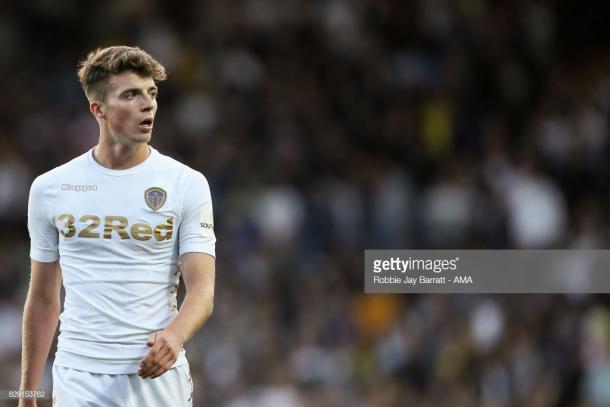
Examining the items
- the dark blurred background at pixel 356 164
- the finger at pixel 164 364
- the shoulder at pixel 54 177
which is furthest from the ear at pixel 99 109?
the dark blurred background at pixel 356 164

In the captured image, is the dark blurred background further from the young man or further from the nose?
the nose

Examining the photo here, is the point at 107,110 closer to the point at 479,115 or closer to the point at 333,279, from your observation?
the point at 333,279

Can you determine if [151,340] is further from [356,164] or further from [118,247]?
[356,164]

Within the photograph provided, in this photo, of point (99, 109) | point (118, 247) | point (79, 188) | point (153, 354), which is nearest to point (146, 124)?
point (99, 109)

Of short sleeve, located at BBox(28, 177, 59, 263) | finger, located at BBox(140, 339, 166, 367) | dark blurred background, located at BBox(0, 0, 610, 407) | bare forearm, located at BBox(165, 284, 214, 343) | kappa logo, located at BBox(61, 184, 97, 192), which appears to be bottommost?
finger, located at BBox(140, 339, 166, 367)

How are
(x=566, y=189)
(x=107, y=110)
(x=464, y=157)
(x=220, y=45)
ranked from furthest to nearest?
(x=220, y=45) < (x=464, y=157) < (x=566, y=189) < (x=107, y=110)

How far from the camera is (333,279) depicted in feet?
32.1

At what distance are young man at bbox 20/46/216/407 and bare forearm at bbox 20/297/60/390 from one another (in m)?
0.14

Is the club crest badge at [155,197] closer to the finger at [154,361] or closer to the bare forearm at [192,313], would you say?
the bare forearm at [192,313]

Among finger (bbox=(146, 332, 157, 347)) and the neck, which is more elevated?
the neck

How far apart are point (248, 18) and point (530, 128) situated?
3.75m

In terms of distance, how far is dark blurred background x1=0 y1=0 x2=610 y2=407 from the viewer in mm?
8617

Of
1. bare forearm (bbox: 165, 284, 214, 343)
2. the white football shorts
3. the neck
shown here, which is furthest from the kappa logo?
the white football shorts

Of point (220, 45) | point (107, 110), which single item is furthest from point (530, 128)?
point (107, 110)
